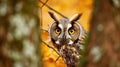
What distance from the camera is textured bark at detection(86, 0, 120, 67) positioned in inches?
77.0

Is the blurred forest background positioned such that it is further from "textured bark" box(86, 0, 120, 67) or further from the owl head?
the owl head

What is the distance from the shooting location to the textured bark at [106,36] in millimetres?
1956

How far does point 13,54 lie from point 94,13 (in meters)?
0.36

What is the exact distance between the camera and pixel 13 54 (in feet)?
6.27

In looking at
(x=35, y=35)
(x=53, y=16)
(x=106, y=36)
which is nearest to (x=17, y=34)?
(x=35, y=35)

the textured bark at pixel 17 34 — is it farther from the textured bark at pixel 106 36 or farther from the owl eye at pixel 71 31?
the owl eye at pixel 71 31

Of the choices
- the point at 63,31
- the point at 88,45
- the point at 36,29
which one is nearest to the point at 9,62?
the point at 36,29

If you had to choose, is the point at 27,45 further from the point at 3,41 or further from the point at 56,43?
the point at 56,43

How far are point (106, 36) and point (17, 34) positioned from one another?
35cm

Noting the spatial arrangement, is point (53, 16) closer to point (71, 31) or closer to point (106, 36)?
point (71, 31)

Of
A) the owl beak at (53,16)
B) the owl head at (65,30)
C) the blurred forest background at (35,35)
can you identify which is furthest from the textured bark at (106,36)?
the owl beak at (53,16)

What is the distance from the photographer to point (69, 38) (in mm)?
5676

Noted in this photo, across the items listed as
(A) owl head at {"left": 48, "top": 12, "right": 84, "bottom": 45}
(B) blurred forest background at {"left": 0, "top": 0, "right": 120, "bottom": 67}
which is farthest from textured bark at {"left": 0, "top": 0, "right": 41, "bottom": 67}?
(A) owl head at {"left": 48, "top": 12, "right": 84, "bottom": 45}

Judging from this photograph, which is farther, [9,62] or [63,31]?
[63,31]
